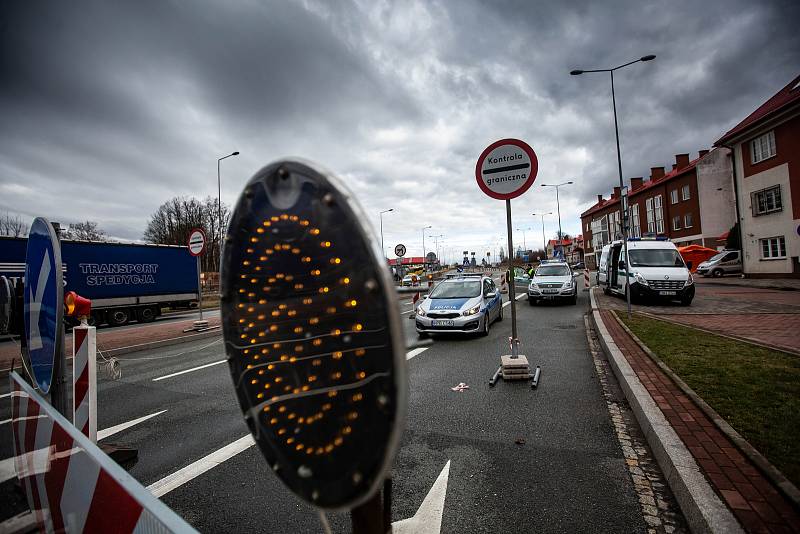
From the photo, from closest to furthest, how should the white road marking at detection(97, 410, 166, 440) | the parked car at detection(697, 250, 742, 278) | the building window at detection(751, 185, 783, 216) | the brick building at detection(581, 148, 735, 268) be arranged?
the white road marking at detection(97, 410, 166, 440) < the building window at detection(751, 185, 783, 216) < the parked car at detection(697, 250, 742, 278) < the brick building at detection(581, 148, 735, 268)

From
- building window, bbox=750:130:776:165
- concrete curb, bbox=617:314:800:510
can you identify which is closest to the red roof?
building window, bbox=750:130:776:165

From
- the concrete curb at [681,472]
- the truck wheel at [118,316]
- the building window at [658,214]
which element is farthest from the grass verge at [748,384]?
the building window at [658,214]

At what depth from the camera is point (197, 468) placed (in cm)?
326

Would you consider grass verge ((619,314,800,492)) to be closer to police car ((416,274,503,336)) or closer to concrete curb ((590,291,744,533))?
concrete curb ((590,291,744,533))

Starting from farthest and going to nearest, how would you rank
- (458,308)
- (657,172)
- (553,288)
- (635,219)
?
(635,219)
(657,172)
(553,288)
(458,308)

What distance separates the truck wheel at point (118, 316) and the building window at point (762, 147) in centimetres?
3549

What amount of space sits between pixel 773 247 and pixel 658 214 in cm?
2692

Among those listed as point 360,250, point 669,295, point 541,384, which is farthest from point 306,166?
point 669,295

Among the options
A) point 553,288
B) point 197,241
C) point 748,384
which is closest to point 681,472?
point 748,384

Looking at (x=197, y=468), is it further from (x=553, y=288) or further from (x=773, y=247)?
(x=773, y=247)

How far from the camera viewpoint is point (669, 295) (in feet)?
43.8

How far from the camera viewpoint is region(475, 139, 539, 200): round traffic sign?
5324 mm

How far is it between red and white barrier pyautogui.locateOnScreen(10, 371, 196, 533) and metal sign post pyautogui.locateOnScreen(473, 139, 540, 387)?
446cm

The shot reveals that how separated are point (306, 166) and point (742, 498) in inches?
121
